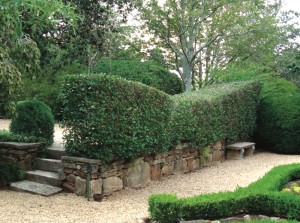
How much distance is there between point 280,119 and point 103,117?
6542mm

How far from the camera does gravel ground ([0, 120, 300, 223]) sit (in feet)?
16.5

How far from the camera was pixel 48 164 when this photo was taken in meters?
6.80

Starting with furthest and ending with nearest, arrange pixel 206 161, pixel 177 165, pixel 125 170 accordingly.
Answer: pixel 206 161 < pixel 177 165 < pixel 125 170

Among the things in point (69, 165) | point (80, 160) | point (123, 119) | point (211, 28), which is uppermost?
point (211, 28)

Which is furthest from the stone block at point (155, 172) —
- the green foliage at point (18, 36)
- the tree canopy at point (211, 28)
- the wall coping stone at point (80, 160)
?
the tree canopy at point (211, 28)

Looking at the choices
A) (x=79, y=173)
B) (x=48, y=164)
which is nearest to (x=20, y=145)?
(x=48, y=164)

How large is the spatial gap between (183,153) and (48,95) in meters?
6.57

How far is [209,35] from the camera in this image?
14594 millimetres

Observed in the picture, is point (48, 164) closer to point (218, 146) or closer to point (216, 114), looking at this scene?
point (216, 114)

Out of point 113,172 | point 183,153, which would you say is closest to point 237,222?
point 113,172

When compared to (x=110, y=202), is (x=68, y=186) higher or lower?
higher

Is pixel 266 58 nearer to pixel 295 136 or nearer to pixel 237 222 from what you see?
pixel 295 136

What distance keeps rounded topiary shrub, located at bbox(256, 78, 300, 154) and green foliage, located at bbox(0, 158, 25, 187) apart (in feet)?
23.6

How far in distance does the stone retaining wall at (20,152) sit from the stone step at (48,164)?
0.44 feet
